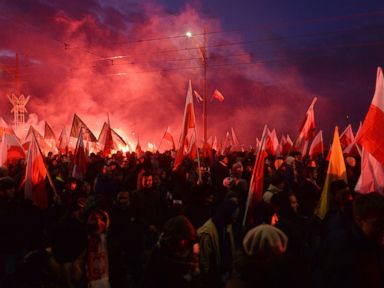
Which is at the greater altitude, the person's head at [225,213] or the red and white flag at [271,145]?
the red and white flag at [271,145]

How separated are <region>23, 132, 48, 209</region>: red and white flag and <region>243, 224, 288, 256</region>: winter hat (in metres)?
6.31

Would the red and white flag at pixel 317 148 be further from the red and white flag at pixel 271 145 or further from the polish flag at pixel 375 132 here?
the polish flag at pixel 375 132

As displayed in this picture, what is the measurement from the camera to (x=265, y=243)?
3020 millimetres

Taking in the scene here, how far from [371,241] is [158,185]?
21.7 ft

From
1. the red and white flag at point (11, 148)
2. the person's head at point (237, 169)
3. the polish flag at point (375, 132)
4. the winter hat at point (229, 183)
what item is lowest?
the winter hat at point (229, 183)

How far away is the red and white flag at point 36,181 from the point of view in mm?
8664

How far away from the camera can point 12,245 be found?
624 cm

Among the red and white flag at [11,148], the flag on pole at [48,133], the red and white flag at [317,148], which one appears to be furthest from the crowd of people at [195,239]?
the flag on pole at [48,133]

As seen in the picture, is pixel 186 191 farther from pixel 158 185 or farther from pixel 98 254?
pixel 98 254

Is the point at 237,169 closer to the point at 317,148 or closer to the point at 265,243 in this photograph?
the point at 265,243

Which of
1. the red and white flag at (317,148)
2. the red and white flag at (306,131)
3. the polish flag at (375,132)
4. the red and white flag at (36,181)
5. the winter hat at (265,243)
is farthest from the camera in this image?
the red and white flag at (317,148)

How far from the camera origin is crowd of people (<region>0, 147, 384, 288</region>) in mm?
3037

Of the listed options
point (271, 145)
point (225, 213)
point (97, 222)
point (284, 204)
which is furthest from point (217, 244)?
point (271, 145)

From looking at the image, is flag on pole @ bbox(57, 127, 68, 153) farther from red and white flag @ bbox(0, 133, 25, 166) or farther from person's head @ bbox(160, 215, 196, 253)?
person's head @ bbox(160, 215, 196, 253)
